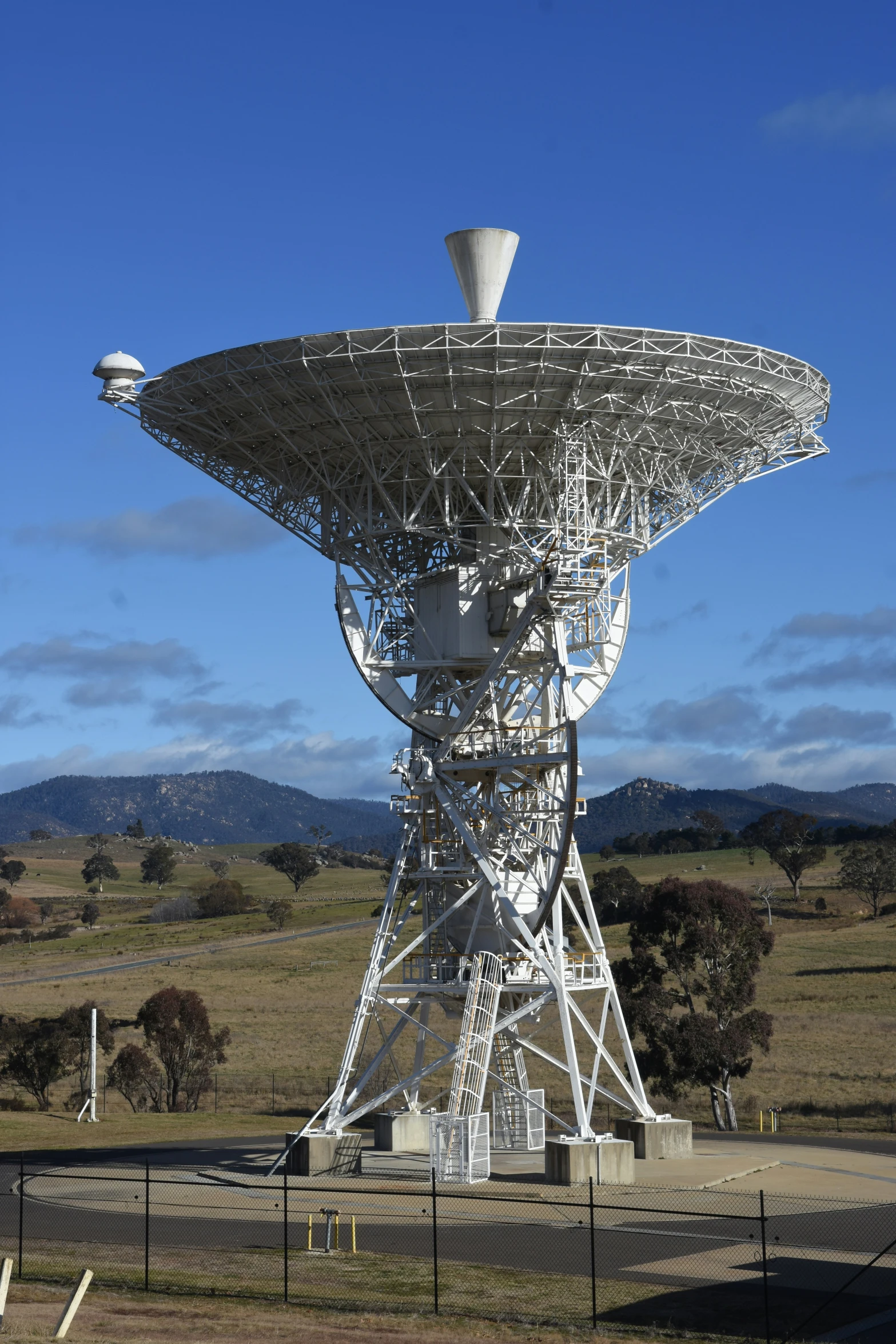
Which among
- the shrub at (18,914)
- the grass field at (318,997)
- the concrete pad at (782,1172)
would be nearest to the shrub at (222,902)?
the grass field at (318,997)

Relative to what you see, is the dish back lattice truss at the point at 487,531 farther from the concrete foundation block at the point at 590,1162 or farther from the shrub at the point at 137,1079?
the shrub at the point at 137,1079

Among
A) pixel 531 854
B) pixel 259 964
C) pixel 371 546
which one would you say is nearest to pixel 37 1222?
pixel 531 854

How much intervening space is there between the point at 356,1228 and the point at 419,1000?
A: 9.00 meters

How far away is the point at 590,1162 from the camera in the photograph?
34.5 m

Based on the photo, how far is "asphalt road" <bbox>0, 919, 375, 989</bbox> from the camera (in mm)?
104438

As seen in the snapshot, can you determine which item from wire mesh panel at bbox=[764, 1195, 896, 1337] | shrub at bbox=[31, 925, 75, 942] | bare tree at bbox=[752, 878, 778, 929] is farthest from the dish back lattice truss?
shrub at bbox=[31, 925, 75, 942]

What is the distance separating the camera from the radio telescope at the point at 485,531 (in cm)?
3581

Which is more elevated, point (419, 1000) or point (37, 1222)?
point (419, 1000)

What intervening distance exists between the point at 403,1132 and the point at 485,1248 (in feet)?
39.5

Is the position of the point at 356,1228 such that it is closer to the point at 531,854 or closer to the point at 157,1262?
the point at 157,1262

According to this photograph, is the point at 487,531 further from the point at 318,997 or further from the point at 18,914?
the point at 18,914

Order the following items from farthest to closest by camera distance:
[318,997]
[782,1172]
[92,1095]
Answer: [318,997]
[92,1095]
[782,1172]

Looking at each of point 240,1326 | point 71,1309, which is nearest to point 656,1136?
point 240,1326

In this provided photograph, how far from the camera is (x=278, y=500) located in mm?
40594
